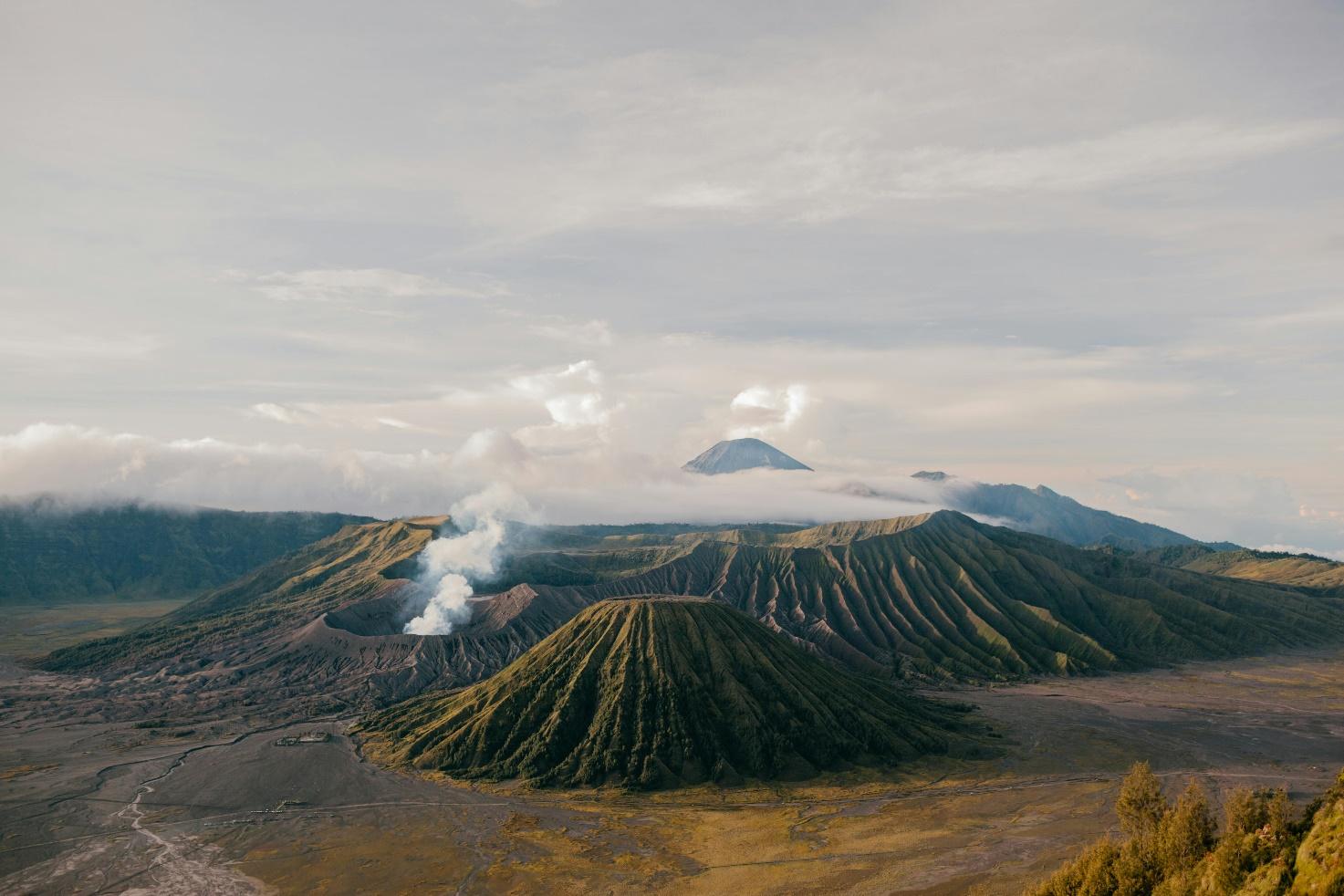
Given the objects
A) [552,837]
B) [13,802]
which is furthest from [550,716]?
[13,802]

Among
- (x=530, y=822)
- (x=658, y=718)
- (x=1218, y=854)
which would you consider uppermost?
(x=1218, y=854)

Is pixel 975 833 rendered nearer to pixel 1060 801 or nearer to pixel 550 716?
pixel 1060 801

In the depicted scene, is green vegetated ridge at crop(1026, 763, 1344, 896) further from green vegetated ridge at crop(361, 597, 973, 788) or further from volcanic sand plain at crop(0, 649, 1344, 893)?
green vegetated ridge at crop(361, 597, 973, 788)

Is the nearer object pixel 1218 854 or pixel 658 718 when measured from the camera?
pixel 1218 854

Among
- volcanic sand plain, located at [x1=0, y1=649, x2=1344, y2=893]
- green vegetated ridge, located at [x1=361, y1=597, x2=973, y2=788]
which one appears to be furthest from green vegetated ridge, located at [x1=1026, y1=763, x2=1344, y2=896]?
green vegetated ridge, located at [x1=361, y1=597, x2=973, y2=788]

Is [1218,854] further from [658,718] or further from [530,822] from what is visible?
[658,718]

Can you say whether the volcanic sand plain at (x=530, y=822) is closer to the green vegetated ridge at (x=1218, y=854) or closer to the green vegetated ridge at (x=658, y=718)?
the green vegetated ridge at (x=658, y=718)

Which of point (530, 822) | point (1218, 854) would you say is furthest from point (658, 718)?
point (1218, 854)
